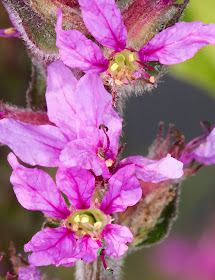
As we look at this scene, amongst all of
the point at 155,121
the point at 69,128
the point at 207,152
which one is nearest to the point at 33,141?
the point at 69,128

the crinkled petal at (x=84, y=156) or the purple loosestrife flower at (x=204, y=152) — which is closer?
the crinkled petal at (x=84, y=156)

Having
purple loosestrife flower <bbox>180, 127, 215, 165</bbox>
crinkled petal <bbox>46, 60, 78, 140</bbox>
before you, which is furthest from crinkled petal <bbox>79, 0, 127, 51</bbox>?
Result: purple loosestrife flower <bbox>180, 127, 215, 165</bbox>

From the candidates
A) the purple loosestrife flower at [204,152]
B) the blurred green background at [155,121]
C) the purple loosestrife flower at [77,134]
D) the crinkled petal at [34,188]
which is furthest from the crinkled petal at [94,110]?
the blurred green background at [155,121]

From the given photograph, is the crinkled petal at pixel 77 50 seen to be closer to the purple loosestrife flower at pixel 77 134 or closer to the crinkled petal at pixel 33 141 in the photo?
the purple loosestrife flower at pixel 77 134

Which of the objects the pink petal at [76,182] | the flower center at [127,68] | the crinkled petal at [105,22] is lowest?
the pink petal at [76,182]

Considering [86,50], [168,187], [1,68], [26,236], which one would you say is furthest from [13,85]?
[86,50]
